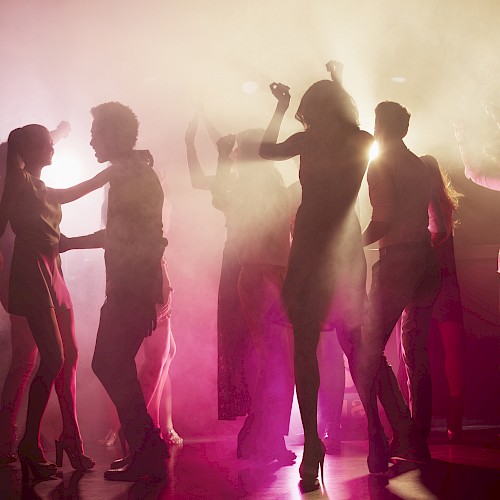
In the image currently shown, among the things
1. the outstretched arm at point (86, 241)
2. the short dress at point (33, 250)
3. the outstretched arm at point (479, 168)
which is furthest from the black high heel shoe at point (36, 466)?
the outstretched arm at point (479, 168)

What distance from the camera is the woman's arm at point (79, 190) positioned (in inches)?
124

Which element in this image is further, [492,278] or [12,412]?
[492,278]

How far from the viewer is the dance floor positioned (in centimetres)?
252

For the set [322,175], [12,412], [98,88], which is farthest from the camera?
[98,88]

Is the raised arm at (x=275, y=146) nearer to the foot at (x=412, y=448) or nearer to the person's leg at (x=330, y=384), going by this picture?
the foot at (x=412, y=448)

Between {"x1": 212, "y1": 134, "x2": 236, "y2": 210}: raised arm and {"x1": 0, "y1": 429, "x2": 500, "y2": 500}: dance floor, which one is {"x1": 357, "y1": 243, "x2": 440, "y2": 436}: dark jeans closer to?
{"x1": 0, "y1": 429, "x2": 500, "y2": 500}: dance floor

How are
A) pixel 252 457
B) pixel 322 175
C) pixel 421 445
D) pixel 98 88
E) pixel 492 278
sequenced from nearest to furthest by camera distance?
1. pixel 322 175
2. pixel 421 445
3. pixel 252 457
4. pixel 492 278
5. pixel 98 88

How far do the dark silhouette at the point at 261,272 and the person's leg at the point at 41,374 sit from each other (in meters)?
0.93

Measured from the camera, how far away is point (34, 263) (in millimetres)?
3270

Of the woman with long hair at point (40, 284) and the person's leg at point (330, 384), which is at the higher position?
the woman with long hair at point (40, 284)

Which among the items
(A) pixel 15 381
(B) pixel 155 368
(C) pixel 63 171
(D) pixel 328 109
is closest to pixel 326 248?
(D) pixel 328 109

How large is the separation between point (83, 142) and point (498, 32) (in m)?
3.11

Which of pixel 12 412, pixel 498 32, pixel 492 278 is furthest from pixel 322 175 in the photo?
pixel 498 32

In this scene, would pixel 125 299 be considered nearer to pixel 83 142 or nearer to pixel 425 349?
pixel 425 349
